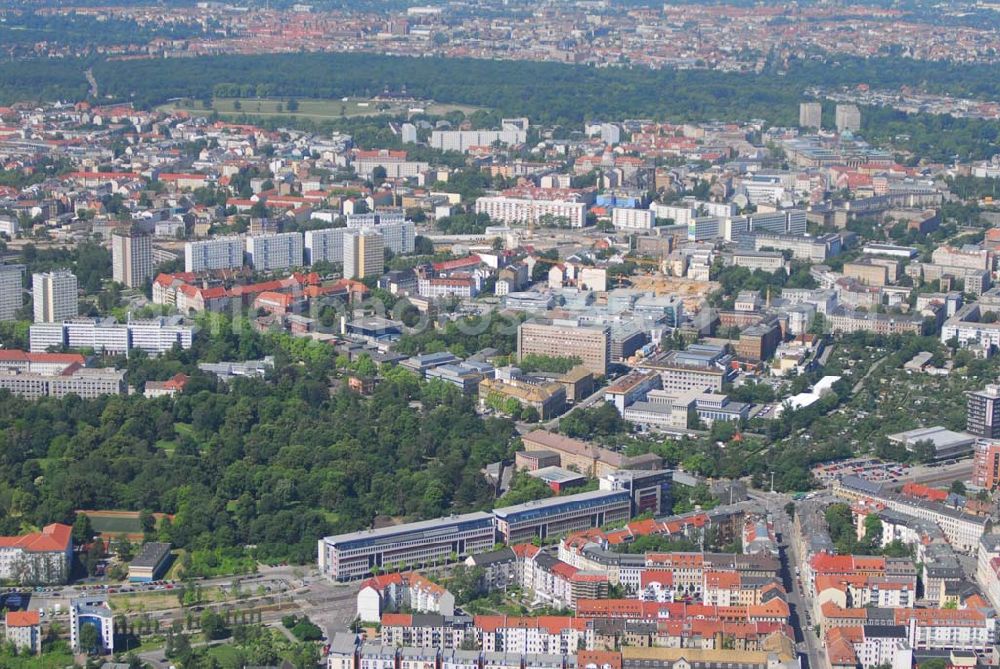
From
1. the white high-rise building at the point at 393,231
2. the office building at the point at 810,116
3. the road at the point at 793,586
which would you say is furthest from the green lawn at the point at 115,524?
the office building at the point at 810,116

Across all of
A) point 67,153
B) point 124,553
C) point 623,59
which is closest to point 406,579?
point 124,553

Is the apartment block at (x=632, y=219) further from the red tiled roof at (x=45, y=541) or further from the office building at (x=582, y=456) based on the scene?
the red tiled roof at (x=45, y=541)

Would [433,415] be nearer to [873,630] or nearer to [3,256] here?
[873,630]

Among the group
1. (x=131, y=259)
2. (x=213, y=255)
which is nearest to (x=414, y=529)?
(x=131, y=259)

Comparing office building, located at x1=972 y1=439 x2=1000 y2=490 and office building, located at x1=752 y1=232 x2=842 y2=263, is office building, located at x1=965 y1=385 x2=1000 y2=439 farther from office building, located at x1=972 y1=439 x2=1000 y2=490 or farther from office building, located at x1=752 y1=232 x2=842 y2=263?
office building, located at x1=752 y1=232 x2=842 y2=263

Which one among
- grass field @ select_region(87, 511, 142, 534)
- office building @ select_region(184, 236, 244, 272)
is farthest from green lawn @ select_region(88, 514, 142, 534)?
office building @ select_region(184, 236, 244, 272)

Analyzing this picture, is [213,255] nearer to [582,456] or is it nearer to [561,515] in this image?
[582,456]

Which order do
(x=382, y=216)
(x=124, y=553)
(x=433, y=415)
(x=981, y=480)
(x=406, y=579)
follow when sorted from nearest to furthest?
(x=406, y=579), (x=124, y=553), (x=981, y=480), (x=433, y=415), (x=382, y=216)

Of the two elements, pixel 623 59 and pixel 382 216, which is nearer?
pixel 382 216
